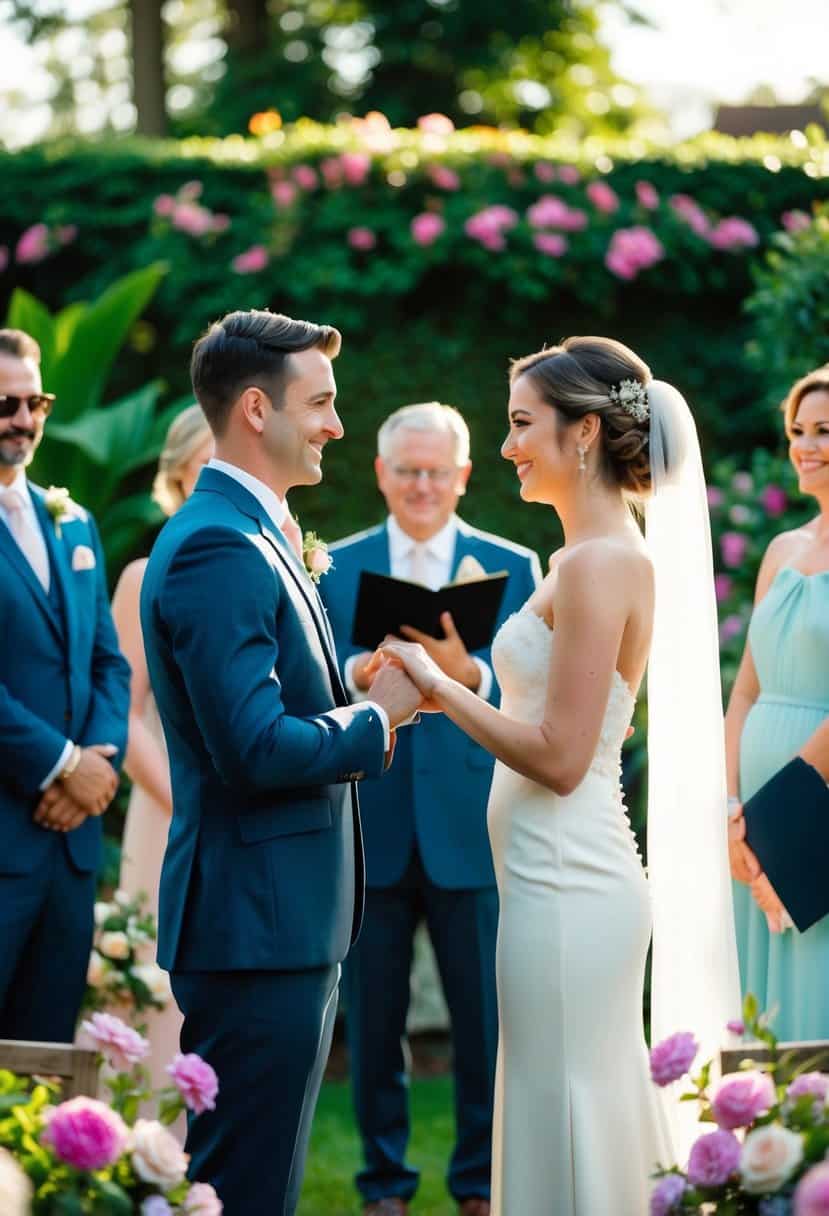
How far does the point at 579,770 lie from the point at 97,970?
7.10 feet

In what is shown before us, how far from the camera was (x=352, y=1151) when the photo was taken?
5945mm

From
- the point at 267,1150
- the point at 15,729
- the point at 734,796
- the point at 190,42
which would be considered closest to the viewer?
the point at 267,1150

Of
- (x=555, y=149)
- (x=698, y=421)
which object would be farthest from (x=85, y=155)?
(x=698, y=421)

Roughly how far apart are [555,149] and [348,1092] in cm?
444

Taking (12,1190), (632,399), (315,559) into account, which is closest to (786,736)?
(632,399)

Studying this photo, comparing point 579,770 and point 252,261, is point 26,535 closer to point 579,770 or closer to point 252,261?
point 579,770

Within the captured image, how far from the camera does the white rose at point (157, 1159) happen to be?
8.25 ft

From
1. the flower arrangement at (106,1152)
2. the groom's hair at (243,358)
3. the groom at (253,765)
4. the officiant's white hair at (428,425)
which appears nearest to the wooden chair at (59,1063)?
the flower arrangement at (106,1152)

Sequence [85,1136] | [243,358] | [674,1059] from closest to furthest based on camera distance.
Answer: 1. [85,1136]
2. [674,1059]
3. [243,358]

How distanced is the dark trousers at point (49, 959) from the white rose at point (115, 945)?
0.38 meters

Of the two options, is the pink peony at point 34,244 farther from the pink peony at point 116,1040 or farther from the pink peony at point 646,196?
the pink peony at point 116,1040

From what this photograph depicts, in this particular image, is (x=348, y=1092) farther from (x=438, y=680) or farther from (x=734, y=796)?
(x=438, y=680)

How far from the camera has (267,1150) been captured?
322 centimetres

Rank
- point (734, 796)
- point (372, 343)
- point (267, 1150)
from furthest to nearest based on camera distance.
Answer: point (372, 343)
point (734, 796)
point (267, 1150)
